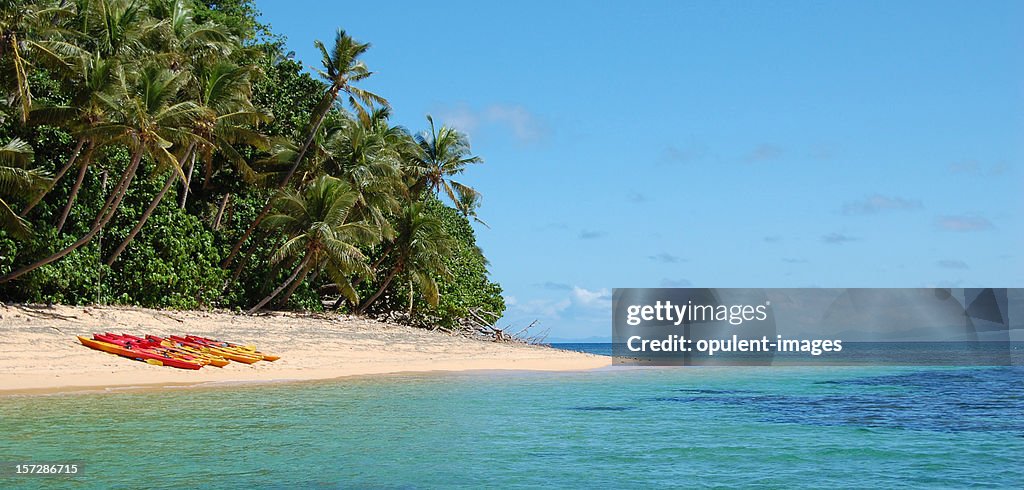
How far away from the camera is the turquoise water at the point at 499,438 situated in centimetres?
837

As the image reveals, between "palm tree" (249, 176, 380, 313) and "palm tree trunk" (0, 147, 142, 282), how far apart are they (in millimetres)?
5114

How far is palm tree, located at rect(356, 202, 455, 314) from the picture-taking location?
3156cm

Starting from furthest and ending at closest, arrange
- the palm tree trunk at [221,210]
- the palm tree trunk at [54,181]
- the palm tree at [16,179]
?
the palm tree trunk at [221,210] → the palm tree trunk at [54,181] → the palm tree at [16,179]

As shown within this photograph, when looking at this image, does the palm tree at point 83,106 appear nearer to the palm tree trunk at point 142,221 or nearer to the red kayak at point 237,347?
the palm tree trunk at point 142,221

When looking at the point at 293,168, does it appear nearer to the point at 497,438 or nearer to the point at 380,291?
the point at 380,291

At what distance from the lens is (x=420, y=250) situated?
31406 millimetres

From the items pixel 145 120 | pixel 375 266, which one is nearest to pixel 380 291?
pixel 375 266

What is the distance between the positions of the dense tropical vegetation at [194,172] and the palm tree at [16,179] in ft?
0.14

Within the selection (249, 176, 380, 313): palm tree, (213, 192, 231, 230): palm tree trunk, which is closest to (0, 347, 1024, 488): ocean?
(249, 176, 380, 313): palm tree

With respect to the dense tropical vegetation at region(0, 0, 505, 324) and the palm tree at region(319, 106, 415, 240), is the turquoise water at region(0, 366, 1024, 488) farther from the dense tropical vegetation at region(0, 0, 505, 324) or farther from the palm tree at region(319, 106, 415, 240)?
the palm tree at region(319, 106, 415, 240)

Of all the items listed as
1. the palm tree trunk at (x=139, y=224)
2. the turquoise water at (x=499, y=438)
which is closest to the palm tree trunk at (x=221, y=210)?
the palm tree trunk at (x=139, y=224)

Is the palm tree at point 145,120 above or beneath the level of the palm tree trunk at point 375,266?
above

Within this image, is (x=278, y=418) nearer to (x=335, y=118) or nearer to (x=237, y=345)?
(x=237, y=345)

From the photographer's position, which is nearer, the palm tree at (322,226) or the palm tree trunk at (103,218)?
the palm tree trunk at (103,218)
